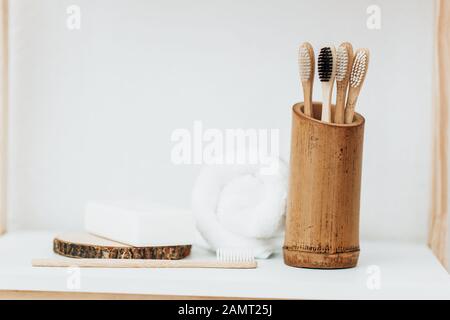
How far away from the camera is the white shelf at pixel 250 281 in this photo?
2.96 feet

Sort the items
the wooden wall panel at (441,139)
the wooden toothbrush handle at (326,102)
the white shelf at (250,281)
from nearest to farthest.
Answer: the white shelf at (250,281), the wooden toothbrush handle at (326,102), the wooden wall panel at (441,139)

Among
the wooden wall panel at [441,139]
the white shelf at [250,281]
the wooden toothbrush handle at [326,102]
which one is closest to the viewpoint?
the white shelf at [250,281]

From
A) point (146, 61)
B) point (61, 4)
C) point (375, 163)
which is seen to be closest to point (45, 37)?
point (61, 4)

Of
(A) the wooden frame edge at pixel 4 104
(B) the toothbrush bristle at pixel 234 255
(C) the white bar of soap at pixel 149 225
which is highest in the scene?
(A) the wooden frame edge at pixel 4 104

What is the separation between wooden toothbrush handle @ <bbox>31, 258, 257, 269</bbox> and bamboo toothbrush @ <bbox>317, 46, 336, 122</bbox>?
0.73ft

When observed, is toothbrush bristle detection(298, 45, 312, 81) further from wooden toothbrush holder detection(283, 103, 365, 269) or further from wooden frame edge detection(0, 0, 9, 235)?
wooden frame edge detection(0, 0, 9, 235)

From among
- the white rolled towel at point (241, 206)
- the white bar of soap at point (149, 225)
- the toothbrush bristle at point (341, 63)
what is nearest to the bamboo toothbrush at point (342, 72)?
the toothbrush bristle at point (341, 63)

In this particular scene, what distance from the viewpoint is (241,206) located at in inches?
44.3

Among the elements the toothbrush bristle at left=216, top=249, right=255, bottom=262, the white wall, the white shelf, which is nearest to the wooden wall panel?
the white wall

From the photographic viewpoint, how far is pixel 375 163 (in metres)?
1.32

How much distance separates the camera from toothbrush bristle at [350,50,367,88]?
1.00 meters

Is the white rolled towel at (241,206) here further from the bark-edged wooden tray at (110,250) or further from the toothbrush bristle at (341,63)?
the toothbrush bristle at (341,63)

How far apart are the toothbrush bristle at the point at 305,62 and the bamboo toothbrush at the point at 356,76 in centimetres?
6

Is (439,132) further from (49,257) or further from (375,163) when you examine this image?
(49,257)
